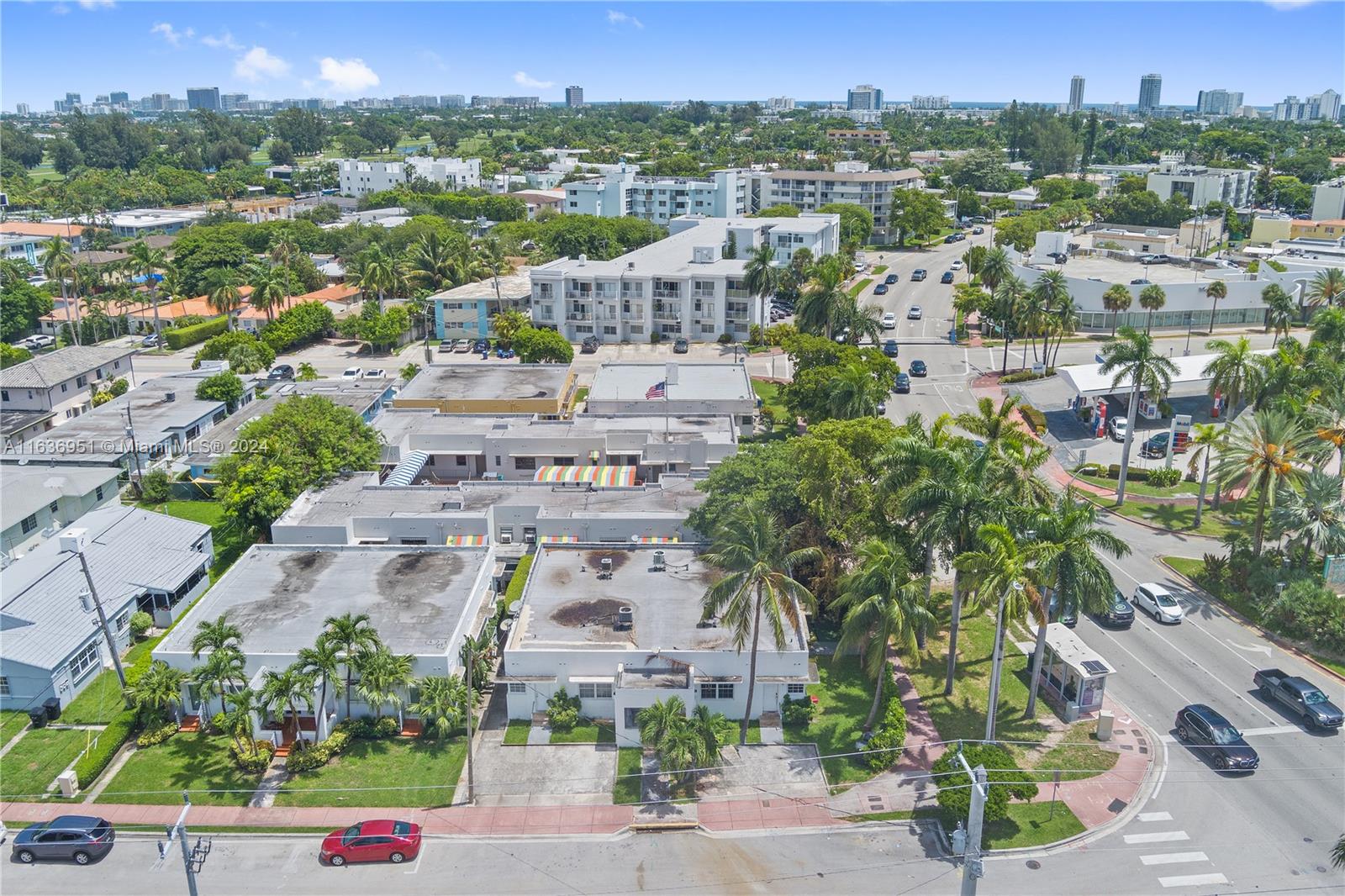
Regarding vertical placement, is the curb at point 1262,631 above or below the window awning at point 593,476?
below

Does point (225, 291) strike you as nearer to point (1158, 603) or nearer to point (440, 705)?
point (440, 705)

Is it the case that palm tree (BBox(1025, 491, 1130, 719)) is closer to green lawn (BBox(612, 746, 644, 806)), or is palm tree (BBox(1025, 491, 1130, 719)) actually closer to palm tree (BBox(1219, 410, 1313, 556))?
palm tree (BBox(1219, 410, 1313, 556))

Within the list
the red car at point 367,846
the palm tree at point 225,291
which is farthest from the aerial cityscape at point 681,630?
the palm tree at point 225,291

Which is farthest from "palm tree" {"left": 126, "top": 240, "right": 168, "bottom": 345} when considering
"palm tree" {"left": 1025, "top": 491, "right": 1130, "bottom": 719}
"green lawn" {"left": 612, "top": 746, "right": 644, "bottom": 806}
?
"palm tree" {"left": 1025, "top": 491, "right": 1130, "bottom": 719}

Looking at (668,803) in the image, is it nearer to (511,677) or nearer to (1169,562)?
(511,677)

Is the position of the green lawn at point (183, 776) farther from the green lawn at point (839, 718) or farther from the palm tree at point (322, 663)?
the green lawn at point (839, 718)

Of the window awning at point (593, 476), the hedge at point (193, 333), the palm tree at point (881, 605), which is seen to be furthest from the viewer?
the hedge at point (193, 333)

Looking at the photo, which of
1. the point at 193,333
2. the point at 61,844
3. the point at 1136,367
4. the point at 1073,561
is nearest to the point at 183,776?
the point at 61,844
